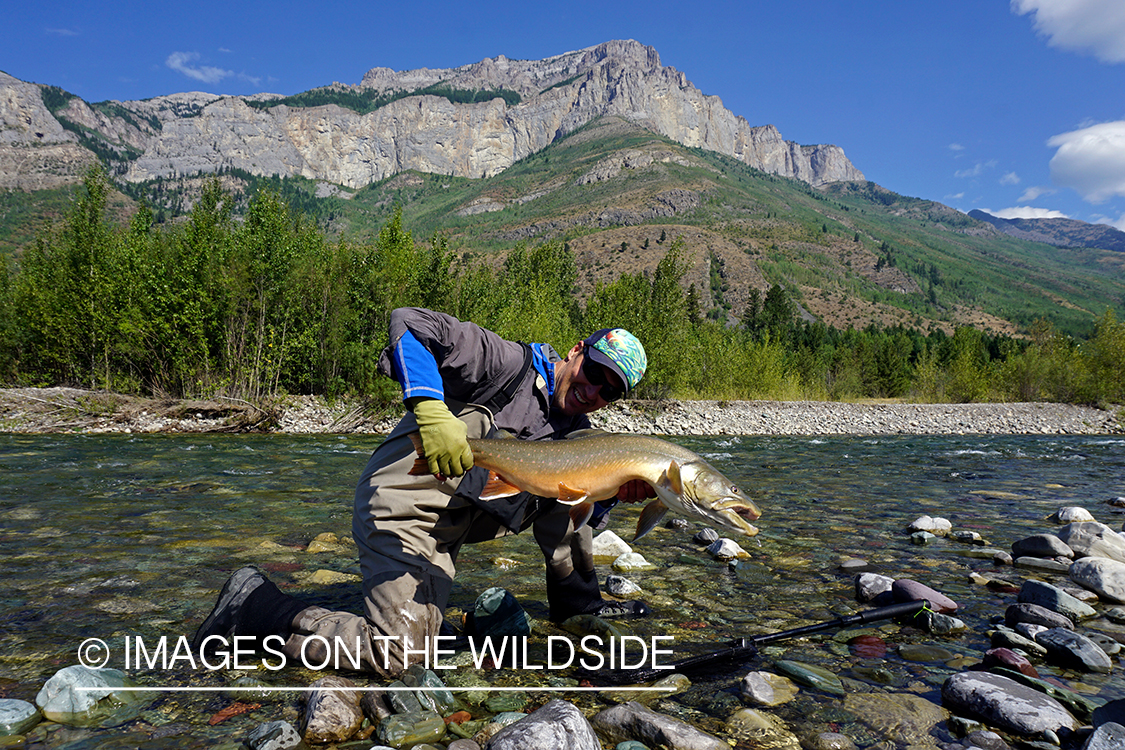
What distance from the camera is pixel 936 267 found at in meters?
168

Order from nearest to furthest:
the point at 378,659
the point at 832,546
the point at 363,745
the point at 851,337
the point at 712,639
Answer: the point at 363,745 → the point at 378,659 → the point at 712,639 → the point at 832,546 → the point at 851,337

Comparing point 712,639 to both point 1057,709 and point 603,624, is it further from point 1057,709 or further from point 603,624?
point 1057,709

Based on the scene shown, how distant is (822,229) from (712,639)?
595 ft

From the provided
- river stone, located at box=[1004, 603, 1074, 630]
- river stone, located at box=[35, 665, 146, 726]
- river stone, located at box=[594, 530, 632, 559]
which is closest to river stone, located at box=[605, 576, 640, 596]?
river stone, located at box=[594, 530, 632, 559]

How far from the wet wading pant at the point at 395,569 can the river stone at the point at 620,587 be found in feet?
6.15

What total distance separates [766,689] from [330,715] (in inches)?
94.3

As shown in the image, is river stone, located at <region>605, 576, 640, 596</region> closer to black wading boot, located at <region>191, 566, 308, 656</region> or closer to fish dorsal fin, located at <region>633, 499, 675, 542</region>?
fish dorsal fin, located at <region>633, 499, 675, 542</region>

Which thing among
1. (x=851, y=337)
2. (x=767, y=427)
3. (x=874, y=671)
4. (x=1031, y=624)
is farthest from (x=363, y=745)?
(x=851, y=337)

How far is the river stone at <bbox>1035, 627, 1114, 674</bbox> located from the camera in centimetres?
364

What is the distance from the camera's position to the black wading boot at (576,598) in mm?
4297

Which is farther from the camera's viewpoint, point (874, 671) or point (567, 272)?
point (567, 272)

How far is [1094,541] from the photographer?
6.23 m

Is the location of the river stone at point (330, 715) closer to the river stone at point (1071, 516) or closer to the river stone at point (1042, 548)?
the river stone at point (1042, 548)

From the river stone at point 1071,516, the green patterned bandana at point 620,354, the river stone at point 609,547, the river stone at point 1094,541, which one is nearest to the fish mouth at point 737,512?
the green patterned bandana at point 620,354
